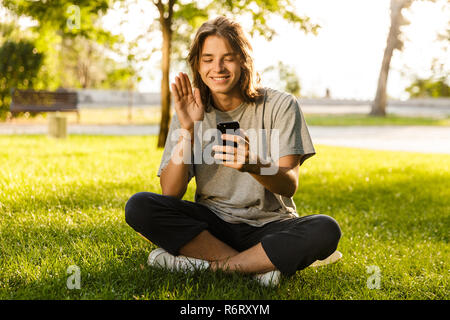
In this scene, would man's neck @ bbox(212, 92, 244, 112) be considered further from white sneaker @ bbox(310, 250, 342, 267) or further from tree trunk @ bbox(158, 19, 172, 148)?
tree trunk @ bbox(158, 19, 172, 148)

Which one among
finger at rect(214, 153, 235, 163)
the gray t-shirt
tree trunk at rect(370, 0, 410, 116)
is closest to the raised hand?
the gray t-shirt

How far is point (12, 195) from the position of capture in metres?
4.91

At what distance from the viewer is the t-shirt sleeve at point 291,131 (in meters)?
2.82

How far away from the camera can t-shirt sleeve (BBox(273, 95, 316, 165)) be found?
9.27ft

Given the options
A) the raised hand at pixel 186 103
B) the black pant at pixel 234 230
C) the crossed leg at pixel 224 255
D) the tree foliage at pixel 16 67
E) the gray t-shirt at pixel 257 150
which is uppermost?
the tree foliage at pixel 16 67

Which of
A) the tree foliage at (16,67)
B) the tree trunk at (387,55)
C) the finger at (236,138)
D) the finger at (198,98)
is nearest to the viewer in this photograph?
the finger at (236,138)

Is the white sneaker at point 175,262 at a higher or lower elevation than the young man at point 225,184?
lower

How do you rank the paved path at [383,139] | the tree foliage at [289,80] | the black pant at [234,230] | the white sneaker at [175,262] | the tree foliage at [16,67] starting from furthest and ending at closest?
the tree foliage at [289,80] < the tree foliage at [16,67] < the paved path at [383,139] < the white sneaker at [175,262] < the black pant at [234,230]

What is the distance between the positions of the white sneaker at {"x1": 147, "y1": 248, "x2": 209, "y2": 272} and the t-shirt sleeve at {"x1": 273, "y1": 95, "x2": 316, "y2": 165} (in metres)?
0.81

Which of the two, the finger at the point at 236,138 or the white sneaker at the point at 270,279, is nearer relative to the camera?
the finger at the point at 236,138

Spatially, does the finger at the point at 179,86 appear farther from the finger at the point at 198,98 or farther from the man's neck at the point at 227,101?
the man's neck at the point at 227,101

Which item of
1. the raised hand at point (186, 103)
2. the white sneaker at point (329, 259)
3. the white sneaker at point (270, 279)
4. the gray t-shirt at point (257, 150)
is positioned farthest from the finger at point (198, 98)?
the white sneaker at point (329, 259)
